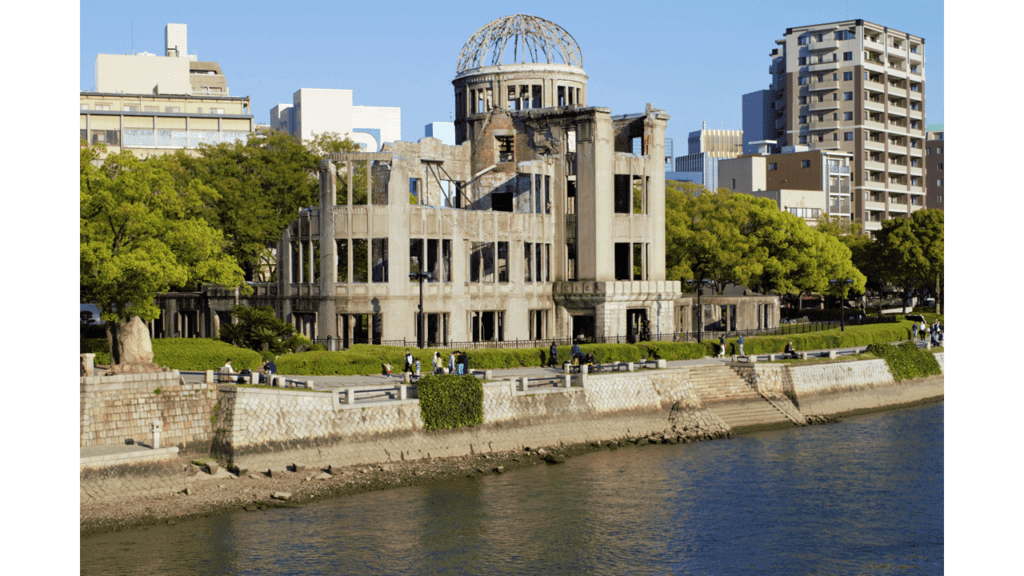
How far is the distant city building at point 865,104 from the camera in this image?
475 feet

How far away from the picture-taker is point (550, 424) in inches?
1890

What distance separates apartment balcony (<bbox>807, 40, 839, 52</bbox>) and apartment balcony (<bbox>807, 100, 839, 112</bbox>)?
6.90 meters

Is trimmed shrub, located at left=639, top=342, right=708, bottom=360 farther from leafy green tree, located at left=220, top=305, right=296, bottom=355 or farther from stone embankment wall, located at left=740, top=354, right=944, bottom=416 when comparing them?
leafy green tree, located at left=220, top=305, right=296, bottom=355

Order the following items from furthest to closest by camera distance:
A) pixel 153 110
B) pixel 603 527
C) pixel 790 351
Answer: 1. pixel 153 110
2. pixel 790 351
3. pixel 603 527

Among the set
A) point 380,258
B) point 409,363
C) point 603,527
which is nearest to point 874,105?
point 380,258

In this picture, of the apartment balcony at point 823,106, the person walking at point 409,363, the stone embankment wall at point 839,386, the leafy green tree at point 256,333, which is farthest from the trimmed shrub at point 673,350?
the apartment balcony at point 823,106

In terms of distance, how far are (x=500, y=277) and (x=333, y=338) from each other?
510 inches

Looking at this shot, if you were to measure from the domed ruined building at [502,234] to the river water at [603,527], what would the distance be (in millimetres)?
16332

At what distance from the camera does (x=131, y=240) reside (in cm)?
4269

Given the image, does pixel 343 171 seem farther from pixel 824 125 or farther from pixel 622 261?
pixel 824 125

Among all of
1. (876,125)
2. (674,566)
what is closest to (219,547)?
(674,566)

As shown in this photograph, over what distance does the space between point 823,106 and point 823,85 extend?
9.04 feet

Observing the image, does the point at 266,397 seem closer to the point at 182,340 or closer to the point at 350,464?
the point at 350,464

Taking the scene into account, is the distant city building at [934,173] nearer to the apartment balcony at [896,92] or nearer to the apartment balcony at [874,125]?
the apartment balcony at [896,92]
